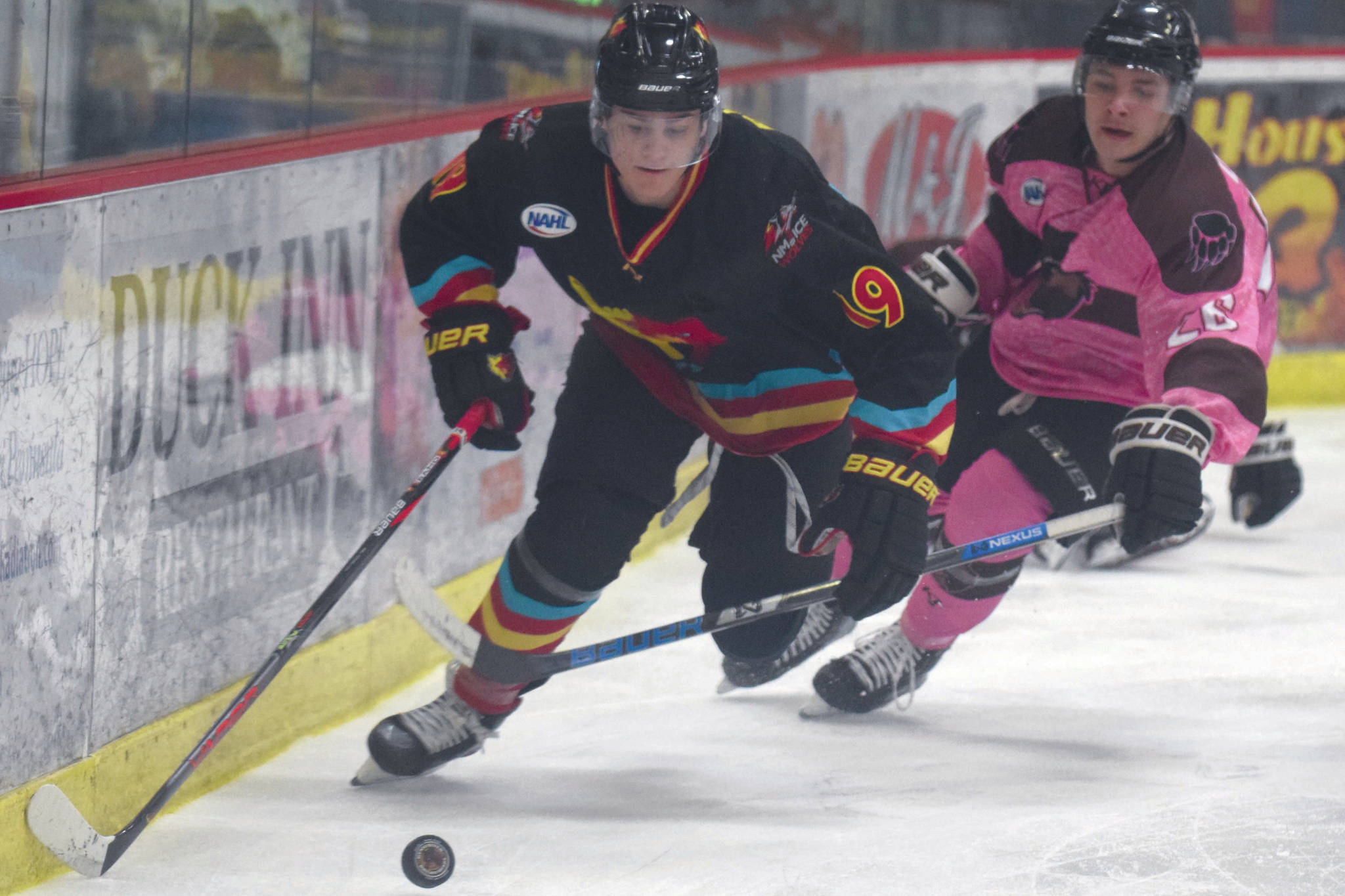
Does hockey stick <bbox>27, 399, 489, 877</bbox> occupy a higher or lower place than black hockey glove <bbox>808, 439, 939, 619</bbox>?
lower

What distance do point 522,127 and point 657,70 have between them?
0.33 meters

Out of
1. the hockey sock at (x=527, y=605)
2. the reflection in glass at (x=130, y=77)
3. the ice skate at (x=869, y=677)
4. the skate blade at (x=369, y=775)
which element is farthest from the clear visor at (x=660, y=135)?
the ice skate at (x=869, y=677)

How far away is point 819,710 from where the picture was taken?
306cm

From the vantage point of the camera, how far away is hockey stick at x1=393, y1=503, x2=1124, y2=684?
8.42ft

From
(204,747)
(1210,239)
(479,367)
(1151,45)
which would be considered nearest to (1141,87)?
(1151,45)

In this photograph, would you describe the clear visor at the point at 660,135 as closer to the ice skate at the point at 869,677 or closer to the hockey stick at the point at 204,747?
the hockey stick at the point at 204,747

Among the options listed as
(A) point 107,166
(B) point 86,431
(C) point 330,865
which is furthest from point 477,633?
(A) point 107,166

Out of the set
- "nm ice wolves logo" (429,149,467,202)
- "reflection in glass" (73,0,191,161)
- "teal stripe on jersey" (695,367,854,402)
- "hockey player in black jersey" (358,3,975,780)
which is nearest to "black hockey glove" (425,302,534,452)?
"hockey player in black jersey" (358,3,975,780)

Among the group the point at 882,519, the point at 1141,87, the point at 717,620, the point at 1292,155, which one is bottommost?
the point at 717,620

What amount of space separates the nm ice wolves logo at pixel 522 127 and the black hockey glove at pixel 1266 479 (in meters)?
1.54

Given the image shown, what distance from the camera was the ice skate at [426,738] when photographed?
8.52 feet

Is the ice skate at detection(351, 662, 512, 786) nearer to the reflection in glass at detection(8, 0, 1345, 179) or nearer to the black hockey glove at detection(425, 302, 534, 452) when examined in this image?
the black hockey glove at detection(425, 302, 534, 452)

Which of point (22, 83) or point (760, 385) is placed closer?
point (22, 83)

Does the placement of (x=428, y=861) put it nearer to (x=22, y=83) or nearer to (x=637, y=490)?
(x=637, y=490)
